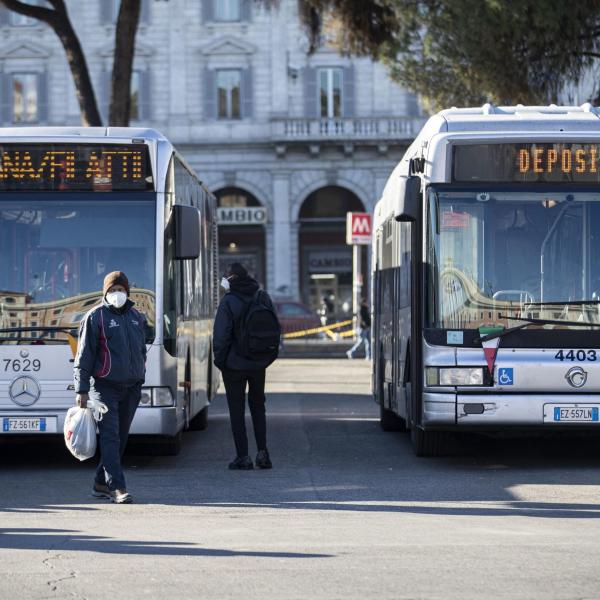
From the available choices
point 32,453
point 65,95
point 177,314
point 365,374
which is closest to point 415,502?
point 177,314

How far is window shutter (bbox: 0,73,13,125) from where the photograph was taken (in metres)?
53.8

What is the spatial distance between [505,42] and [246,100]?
31455 millimetres

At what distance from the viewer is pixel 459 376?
12797mm

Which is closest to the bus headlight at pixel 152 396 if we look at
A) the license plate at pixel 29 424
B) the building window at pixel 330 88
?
the license plate at pixel 29 424

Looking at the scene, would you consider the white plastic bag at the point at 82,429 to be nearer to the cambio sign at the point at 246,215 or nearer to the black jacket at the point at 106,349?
the black jacket at the point at 106,349

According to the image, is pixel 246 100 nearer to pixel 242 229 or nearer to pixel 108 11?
pixel 242 229

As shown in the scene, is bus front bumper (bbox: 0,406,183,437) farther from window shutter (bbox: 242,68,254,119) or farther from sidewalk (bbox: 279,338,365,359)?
window shutter (bbox: 242,68,254,119)

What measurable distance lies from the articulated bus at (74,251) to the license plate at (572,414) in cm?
300

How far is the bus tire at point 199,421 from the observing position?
59.3ft

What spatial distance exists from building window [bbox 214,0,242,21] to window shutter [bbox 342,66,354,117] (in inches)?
157

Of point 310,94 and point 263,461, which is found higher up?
point 310,94

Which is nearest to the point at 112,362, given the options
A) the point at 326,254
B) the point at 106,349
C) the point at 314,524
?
the point at 106,349

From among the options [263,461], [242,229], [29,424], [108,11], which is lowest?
[263,461]

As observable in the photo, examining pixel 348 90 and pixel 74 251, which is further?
pixel 348 90
